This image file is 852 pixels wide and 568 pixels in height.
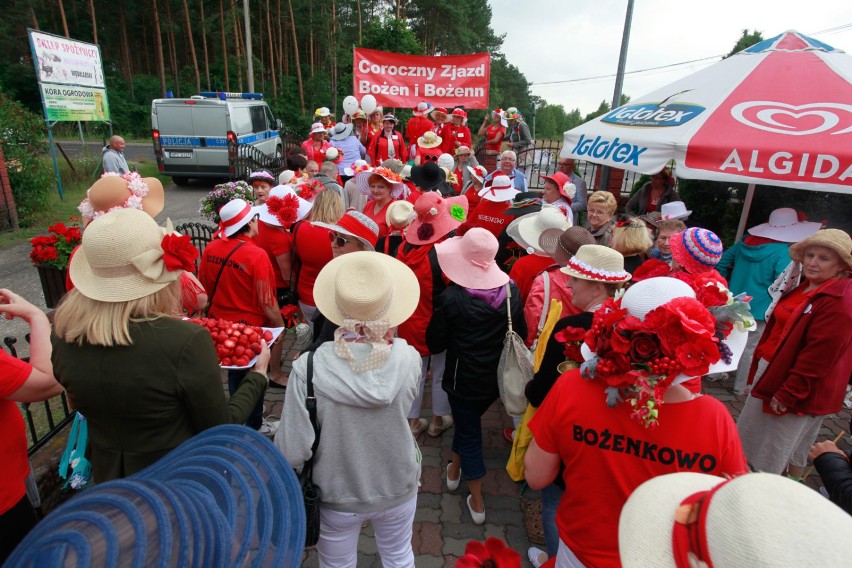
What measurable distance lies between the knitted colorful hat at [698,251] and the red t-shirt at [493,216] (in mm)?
1991

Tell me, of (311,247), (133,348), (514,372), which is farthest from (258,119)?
(133,348)

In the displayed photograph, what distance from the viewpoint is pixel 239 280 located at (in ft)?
11.5

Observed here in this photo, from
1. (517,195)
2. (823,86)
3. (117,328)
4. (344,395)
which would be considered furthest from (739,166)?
(117,328)

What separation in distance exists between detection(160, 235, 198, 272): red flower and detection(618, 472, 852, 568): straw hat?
180 cm

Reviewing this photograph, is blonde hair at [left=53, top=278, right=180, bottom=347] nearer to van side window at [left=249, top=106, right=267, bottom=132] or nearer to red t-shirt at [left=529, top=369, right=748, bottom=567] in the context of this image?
red t-shirt at [left=529, top=369, right=748, bottom=567]

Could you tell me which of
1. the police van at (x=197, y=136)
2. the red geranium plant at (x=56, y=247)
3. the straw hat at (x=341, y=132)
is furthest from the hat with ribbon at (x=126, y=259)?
the police van at (x=197, y=136)

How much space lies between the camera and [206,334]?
1.88 meters

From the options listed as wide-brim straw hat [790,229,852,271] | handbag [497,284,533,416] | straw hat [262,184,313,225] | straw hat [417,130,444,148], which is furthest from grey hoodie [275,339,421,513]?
straw hat [417,130,444,148]

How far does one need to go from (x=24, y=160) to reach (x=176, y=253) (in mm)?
10188

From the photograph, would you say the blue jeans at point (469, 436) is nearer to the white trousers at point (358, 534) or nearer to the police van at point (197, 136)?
the white trousers at point (358, 534)

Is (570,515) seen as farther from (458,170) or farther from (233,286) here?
(458,170)

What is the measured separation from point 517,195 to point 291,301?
288 cm

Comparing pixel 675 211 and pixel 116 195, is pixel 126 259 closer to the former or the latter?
pixel 116 195

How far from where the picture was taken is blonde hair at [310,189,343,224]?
435cm
